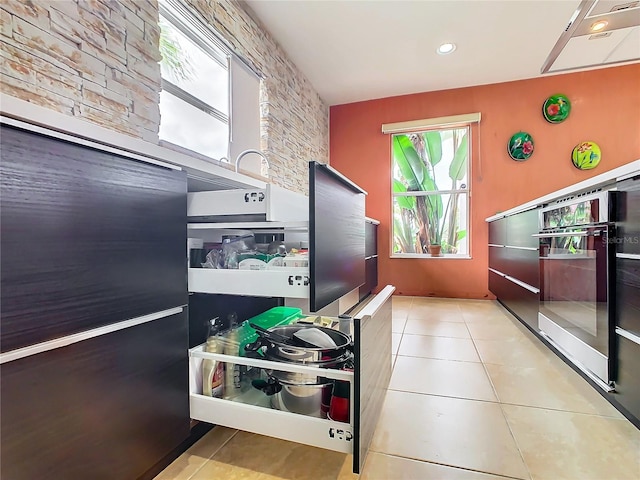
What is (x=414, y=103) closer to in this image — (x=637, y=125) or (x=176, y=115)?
(x=637, y=125)

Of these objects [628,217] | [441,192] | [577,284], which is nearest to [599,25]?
[628,217]

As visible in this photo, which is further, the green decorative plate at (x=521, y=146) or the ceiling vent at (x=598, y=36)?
the green decorative plate at (x=521, y=146)

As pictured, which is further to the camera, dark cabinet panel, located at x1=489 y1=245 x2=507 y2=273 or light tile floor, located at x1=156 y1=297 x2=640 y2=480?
dark cabinet panel, located at x1=489 y1=245 x2=507 y2=273

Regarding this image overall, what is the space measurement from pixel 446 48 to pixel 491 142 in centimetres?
129

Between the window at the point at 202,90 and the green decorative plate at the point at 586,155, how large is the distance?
138 inches

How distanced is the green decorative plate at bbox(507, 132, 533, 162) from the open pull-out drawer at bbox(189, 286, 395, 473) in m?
3.48

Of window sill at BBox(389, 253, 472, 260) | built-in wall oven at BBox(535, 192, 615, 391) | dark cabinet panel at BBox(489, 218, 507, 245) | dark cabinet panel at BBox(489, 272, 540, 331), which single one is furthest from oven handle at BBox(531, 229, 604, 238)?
window sill at BBox(389, 253, 472, 260)

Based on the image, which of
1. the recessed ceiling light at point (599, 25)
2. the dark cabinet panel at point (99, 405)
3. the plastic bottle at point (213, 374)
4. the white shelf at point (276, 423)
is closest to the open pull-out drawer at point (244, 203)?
the dark cabinet panel at point (99, 405)

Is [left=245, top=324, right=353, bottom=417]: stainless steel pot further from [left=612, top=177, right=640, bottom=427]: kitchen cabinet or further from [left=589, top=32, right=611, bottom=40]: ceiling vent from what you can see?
[left=589, top=32, right=611, bottom=40]: ceiling vent

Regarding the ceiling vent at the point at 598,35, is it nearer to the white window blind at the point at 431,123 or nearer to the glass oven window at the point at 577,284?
the glass oven window at the point at 577,284

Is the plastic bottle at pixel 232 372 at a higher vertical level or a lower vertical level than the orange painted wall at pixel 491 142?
lower

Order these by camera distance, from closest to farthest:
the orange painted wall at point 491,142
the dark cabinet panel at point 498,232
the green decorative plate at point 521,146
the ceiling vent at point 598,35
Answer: the ceiling vent at point 598,35, the dark cabinet panel at point 498,232, the orange painted wall at point 491,142, the green decorative plate at point 521,146

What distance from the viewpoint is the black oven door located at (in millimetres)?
1328

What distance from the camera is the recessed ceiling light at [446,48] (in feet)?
9.93
